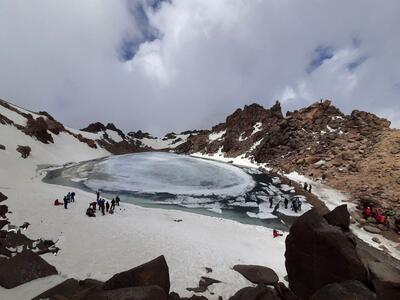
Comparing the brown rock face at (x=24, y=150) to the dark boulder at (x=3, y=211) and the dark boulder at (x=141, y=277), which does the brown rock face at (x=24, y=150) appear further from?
the dark boulder at (x=141, y=277)

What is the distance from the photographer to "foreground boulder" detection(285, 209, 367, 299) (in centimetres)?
1448

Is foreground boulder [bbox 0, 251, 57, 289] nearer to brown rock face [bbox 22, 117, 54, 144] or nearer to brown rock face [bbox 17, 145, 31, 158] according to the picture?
brown rock face [bbox 17, 145, 31, 158]

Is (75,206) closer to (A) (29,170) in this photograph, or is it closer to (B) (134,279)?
(B) (134,279)

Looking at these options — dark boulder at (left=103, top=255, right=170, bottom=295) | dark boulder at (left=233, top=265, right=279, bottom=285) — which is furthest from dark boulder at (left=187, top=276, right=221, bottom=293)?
dark boulder at (left=103, top=255, right=170, bottom=295)

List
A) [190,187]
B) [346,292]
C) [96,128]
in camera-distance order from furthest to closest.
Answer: [96,128]
[190,187]
[346,292]

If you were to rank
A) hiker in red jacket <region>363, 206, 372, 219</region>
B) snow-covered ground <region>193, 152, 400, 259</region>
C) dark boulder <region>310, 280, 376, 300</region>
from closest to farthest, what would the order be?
dark boulder <region>310, 280, 376, 300</region> → snow-covered ground <region>193, 152, 400, 259</region> → hiker in red jacket <region>363, 206, 372, 219</region>

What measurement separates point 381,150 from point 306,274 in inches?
2360

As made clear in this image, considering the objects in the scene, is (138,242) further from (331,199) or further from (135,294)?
(331,199)

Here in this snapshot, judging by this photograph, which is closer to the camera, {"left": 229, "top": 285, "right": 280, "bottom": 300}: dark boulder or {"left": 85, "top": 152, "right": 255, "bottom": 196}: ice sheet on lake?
{"left": 229, "top": 285, "right": 280, "bottom": 300}: dark boulder

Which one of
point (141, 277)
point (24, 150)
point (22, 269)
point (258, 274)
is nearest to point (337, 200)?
point (258, 274)

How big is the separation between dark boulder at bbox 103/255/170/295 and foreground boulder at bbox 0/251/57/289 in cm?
606

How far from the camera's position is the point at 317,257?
15211mm

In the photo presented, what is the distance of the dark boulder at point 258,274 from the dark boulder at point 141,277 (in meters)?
6.81

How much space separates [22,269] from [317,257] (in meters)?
15.2
